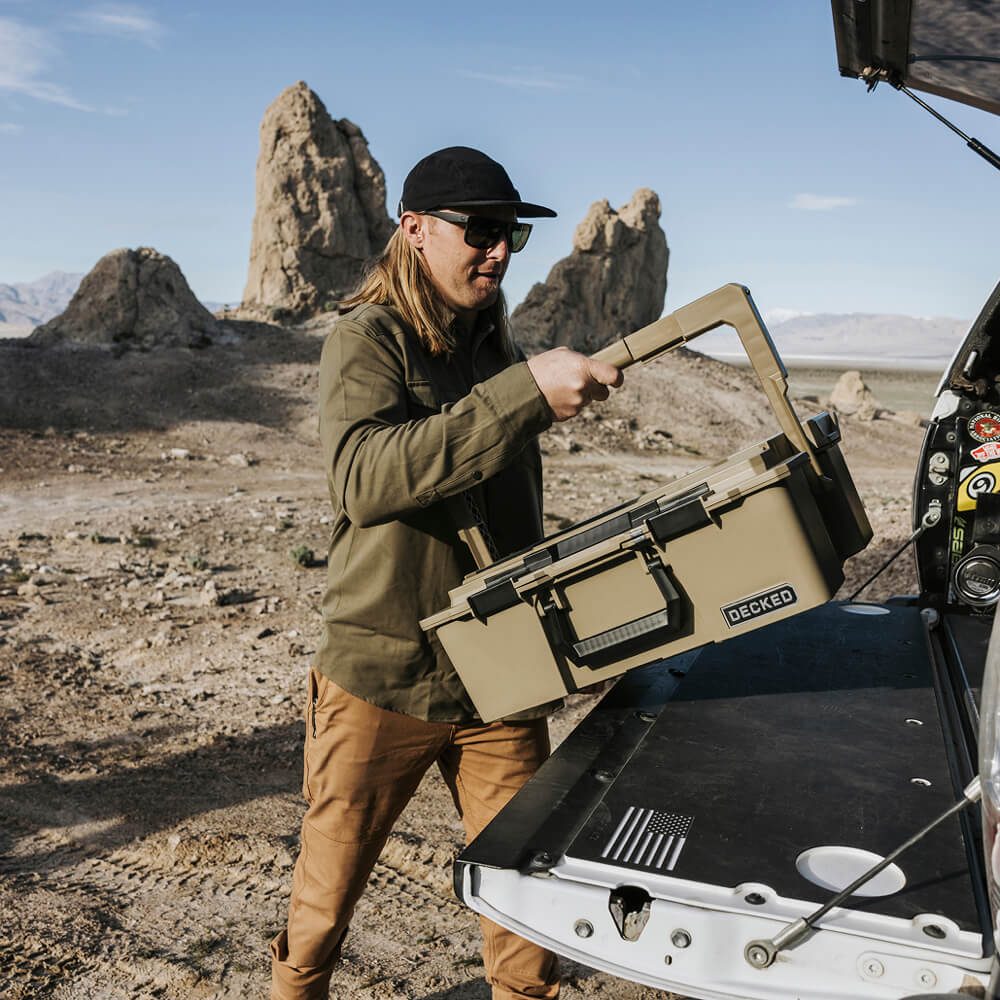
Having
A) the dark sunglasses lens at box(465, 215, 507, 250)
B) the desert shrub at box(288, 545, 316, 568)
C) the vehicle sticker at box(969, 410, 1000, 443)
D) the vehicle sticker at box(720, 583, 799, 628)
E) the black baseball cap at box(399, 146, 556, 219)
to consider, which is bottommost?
the desert shrub at box(288, 545, 316, 568)

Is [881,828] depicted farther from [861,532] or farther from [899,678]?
[899,678]

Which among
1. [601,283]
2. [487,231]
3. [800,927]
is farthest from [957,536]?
[601,283]

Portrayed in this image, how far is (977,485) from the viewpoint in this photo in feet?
10.8

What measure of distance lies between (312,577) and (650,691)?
654 cm

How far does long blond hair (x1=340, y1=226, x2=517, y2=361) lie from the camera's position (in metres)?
2.23

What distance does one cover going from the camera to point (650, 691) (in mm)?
2426

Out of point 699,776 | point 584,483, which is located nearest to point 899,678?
point 699,776

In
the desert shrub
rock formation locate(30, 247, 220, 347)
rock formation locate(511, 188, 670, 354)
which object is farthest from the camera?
rock formation locate(511, 188, 670, 354)

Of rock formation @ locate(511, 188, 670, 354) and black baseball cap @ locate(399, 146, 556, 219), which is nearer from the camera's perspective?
black baseball cap @ locate(399, 146, 556, 219)

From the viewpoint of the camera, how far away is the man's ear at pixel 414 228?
2164 millimetres

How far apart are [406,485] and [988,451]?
2.32m

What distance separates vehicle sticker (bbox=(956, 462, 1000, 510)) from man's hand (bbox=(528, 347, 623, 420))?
2.00 meters

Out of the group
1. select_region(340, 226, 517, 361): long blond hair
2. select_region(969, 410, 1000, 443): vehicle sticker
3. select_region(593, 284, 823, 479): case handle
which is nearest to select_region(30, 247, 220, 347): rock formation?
select_region(969, 410, 1000, 443): vehicle sticker

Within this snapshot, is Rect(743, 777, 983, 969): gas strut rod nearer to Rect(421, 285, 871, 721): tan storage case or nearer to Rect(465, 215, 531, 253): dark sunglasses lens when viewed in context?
Rect(421, 285, 871, 721): tan storage case
